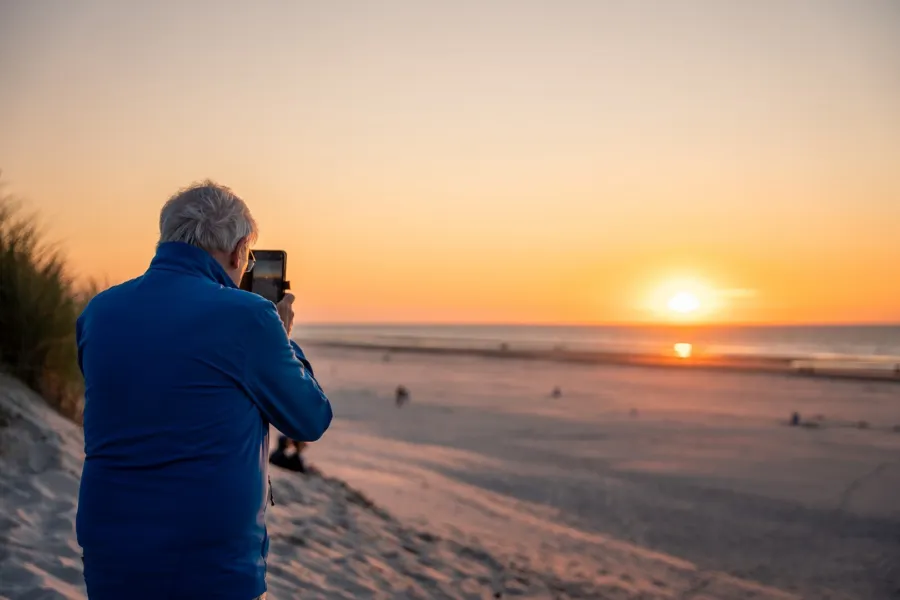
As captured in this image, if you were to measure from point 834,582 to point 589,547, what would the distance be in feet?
7.09

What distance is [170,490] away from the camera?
6.02 feet

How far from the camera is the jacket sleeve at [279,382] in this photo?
6.15 feet

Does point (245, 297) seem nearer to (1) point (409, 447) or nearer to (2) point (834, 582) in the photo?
(2) point (834, 582)

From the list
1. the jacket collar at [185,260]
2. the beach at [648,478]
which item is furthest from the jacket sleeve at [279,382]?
the beach at [648,478]

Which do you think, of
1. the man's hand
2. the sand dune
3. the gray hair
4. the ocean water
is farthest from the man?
the ocean water

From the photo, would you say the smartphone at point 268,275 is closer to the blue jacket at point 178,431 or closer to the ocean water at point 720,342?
the blue jacket at point 178,431

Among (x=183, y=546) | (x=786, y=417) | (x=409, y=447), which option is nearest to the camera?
(x=183, y=546)

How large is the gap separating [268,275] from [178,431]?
2.66 feet

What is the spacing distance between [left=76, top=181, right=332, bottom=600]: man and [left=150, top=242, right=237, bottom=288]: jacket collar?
0.05ft

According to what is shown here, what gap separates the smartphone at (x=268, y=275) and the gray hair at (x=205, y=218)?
1.33 feet

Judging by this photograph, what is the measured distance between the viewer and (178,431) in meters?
1.84

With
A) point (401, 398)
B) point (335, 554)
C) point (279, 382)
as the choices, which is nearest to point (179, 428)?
point (279, 382)

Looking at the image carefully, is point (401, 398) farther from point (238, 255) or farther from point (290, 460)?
→ point (238, 255)

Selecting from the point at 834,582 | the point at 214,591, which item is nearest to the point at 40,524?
the point at 214,591
